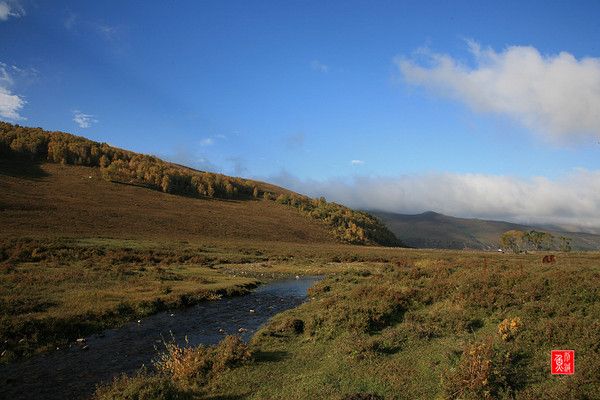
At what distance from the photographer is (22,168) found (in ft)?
400

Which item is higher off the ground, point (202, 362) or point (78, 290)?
point (202, 362)

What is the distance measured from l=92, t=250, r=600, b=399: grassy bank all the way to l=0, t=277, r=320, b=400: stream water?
3121 millimetres

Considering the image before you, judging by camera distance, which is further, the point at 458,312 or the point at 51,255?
the point at 51,255

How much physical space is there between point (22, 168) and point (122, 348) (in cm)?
13215

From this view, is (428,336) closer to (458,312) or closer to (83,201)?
(458,312)

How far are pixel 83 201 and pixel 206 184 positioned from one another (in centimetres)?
6978

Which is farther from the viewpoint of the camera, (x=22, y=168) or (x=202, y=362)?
(x=22, y=168)

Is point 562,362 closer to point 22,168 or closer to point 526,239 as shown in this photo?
point 22,168

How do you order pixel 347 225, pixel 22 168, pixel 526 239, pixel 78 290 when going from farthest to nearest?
1. pixel 526 239
2. pixel 347 225
3. pixel 22 168
4. pixel 78 290

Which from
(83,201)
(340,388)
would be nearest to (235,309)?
(340,388)

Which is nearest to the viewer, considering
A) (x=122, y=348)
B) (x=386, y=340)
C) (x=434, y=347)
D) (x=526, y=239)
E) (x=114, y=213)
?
(x=434, y=347)

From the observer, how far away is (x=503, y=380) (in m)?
11.3

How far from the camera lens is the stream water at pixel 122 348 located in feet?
48.7

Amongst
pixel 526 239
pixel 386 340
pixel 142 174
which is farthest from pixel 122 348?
pixel 526 239
